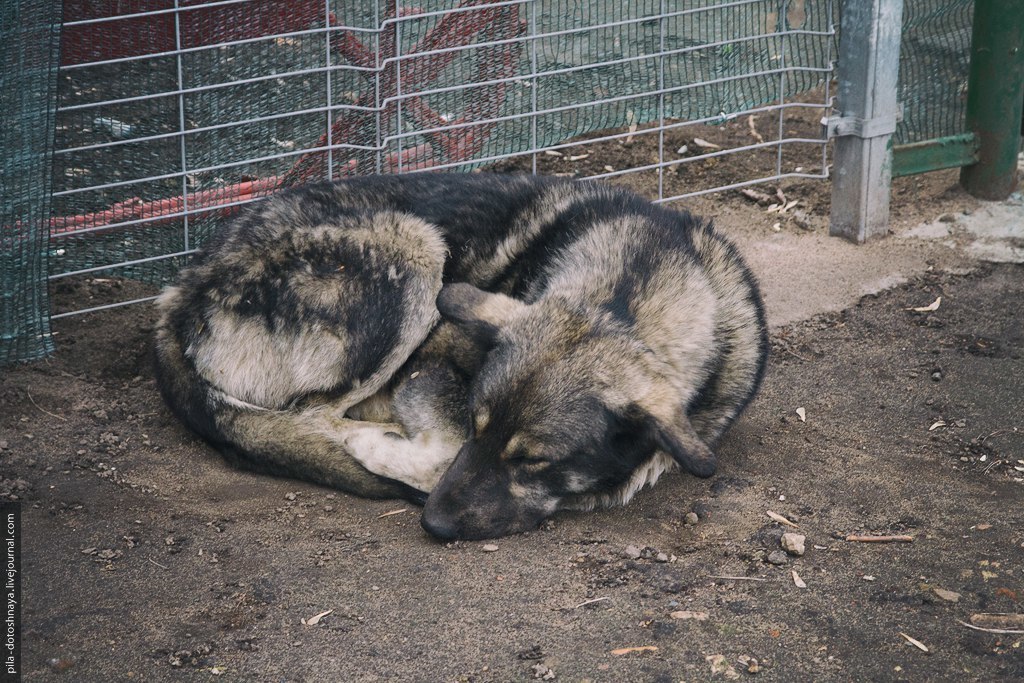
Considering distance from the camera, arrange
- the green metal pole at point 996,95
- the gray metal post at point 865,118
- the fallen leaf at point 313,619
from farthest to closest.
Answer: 1. the green metal pole at point 996,95
2. the gray metal post at point 865,118
3. the fallen leaf at point 313,619

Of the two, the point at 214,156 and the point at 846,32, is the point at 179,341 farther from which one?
the point at 846,32

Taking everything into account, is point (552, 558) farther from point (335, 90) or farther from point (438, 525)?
point (335, 90)

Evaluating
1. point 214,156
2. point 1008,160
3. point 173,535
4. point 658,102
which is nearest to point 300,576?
point 173,535

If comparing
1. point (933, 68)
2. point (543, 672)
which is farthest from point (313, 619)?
point (933, 68)

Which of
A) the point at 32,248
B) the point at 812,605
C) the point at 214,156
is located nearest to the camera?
the point at 812,605

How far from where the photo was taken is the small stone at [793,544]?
3680 mm

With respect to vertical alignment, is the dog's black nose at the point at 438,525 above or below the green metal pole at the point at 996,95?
below

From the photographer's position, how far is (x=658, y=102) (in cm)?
606

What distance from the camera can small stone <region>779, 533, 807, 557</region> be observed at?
3680mm

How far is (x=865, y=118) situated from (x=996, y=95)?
3.25 ft

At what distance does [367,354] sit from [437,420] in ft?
1.26

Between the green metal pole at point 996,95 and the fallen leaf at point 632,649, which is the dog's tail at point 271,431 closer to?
the fallen leaf at point 632,649

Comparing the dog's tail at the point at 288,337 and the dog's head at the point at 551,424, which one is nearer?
the dog's head at the point at 551,424

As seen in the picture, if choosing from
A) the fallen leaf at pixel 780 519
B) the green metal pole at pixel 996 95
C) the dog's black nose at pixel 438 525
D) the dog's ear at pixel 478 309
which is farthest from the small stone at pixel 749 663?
the green metal pole at pixel 996 95
